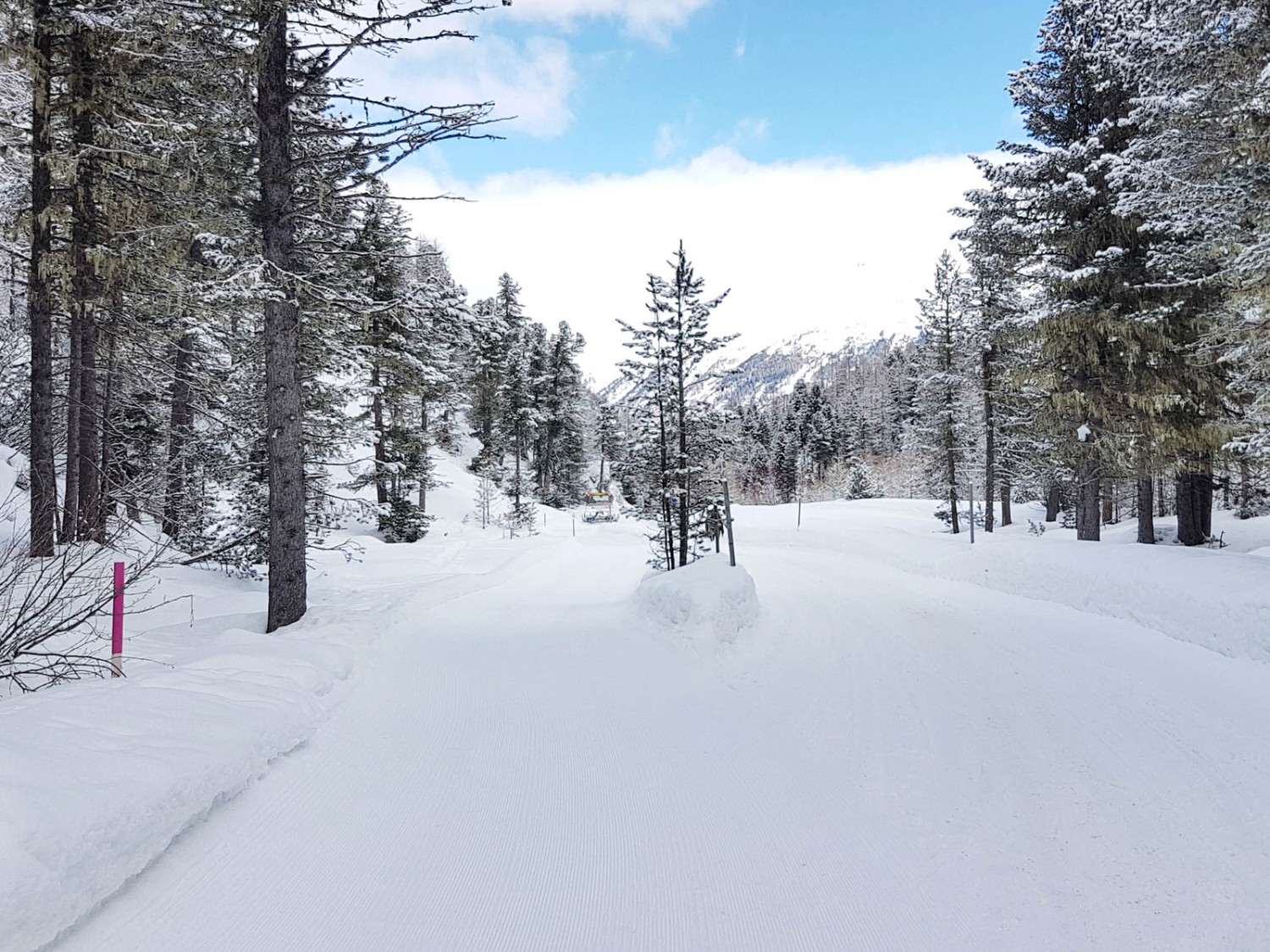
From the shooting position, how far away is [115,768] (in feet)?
9.39

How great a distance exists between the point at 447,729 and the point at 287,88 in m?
7.63

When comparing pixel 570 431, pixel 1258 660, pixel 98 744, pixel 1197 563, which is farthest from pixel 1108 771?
pixel 570 431

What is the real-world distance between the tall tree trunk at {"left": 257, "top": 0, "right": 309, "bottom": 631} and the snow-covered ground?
787mm

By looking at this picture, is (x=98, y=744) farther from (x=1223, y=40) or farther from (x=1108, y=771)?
(x=1223, y=40)

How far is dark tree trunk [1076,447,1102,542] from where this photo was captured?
40.3 feet

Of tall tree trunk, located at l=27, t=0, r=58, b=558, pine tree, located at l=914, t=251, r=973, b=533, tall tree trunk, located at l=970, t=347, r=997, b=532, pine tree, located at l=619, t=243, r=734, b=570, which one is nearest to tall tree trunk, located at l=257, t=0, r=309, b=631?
tall tree trunk, located at l=27, t=0, r=58, b=558

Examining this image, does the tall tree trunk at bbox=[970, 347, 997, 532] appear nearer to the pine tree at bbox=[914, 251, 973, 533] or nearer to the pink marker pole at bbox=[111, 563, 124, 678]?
the pine tree at bbox=[914, 251, 973, 533]

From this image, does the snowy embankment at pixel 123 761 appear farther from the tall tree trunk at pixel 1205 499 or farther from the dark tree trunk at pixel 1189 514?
the tall tree trunk at pixel 1205 499

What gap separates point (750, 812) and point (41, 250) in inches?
483

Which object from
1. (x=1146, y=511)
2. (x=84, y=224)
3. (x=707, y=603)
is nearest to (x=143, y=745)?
(x=707, y=603)

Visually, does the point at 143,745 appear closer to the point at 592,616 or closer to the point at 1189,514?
the point at 592,616

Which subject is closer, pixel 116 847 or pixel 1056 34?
pixel 116 847

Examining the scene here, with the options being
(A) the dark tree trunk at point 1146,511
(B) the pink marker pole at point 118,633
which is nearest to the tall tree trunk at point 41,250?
(B) the pink marker pole at point 118,633

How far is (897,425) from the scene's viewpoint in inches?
2269
